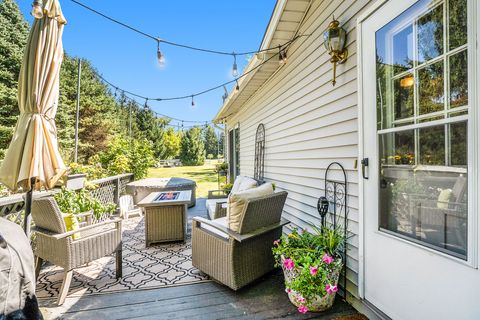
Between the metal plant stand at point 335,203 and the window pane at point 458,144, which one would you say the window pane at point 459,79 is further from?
the metal plant stand at point 335,203

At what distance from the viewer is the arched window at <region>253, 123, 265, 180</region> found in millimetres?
5477

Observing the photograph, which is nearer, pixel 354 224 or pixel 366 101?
pixel 366 101

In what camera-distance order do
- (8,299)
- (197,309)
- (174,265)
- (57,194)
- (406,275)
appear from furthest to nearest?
(57,194)
(174,265)
(197,309)
(406,275)
(8,299)

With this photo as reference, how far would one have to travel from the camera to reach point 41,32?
2076mm

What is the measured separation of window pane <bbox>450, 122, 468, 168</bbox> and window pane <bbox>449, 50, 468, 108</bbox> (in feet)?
0.41

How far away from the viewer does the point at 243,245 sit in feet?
8.36

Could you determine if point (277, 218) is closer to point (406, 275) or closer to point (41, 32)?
point (406, 275)

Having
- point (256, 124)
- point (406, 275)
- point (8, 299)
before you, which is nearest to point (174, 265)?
point (8, 299)

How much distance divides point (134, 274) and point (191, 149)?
25.8 meters

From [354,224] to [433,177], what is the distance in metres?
0.91

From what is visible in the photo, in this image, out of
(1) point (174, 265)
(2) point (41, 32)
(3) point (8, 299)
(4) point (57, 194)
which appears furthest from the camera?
(4) point (57, 194)

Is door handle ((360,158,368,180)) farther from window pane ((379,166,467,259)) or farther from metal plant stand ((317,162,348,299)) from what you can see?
metal plant stand ((317,162,348,299))

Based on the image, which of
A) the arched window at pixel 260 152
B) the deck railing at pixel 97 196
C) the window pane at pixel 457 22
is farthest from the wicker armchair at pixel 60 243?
the arched window at pixel 260 152

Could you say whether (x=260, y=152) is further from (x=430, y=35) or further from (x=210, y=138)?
(x=210, y=138)
